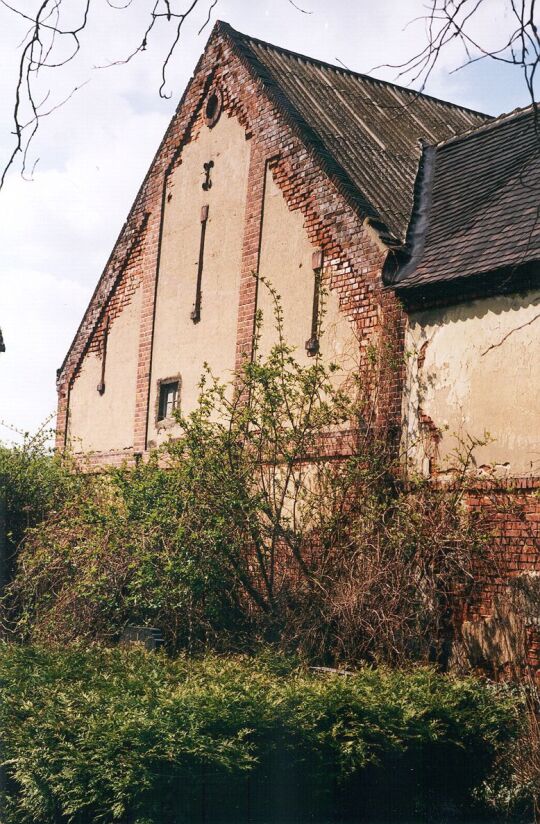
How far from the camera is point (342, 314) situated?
489 inches

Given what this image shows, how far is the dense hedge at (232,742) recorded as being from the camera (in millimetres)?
6066

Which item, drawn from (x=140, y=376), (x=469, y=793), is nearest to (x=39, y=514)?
(x=140, y=376)

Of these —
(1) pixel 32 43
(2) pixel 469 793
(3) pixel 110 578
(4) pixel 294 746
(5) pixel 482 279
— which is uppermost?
(5) pixel 482 279

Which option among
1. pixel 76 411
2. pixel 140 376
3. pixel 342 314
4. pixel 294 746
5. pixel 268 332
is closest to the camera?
pixel 294 746

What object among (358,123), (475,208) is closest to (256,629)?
(475,208)

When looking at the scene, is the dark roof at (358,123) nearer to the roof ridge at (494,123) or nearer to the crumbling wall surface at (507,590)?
the roof ridge at (494,123)

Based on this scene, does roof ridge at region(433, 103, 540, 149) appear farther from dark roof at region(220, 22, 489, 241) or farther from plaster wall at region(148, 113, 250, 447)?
plaster wall at region(148, 113, 250, 447)

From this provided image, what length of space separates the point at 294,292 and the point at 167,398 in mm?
3499

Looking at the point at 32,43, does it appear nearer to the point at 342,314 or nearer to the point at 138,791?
the point at 138,791

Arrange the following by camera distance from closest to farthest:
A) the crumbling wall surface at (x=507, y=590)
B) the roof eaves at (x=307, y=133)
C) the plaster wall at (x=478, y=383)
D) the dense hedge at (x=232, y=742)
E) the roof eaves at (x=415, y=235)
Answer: the dense hedge at (x=232, y=742), the crumbling wall surface at (x=507, y=590), the plaster wall at (x=478, y=383), the roof eaves at (x=415, y=235), the roof eaves at (x=307, y=133)

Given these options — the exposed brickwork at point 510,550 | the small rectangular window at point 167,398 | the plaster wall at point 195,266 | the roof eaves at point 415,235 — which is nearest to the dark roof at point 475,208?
the roof eaves at point 415,235

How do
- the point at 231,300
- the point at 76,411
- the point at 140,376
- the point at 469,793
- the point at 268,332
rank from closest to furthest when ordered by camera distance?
1. the point at 469,793
2. the point at 268,332
3. the point at 231,300
4. the point at 140,376
5. the point at 76,411

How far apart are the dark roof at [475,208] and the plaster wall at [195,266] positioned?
9.99ft

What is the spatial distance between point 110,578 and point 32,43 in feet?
24.5
